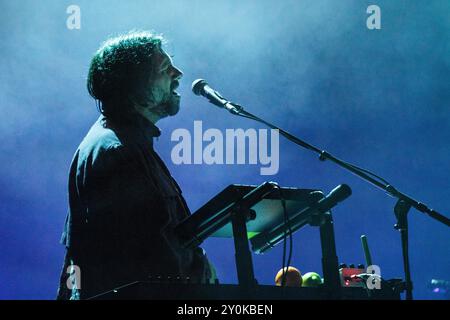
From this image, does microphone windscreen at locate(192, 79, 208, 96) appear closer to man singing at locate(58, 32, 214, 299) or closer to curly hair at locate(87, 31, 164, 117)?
curly hair at locate(87, 31, 164, 117)

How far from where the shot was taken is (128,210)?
6.31ft

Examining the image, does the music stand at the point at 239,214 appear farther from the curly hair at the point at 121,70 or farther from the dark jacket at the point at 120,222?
the curly hair at the point at 121,70

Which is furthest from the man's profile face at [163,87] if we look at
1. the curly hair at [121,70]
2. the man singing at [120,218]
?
the man singing at [120,218]

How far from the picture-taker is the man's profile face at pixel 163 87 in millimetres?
2431

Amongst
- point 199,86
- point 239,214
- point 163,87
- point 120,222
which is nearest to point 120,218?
point 120,222

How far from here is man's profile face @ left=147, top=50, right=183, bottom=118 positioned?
7.98ft

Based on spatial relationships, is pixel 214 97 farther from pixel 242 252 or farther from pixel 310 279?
pixel 242 252

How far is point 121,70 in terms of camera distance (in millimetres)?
2457

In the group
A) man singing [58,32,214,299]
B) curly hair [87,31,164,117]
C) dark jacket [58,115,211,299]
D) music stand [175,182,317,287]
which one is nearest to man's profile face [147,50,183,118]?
curly hair [87,31,164,117]

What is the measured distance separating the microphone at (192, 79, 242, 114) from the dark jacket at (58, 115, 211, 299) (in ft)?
1.78

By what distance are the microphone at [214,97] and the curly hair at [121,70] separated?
0.25 meters

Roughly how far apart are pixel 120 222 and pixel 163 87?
788 millimetres
